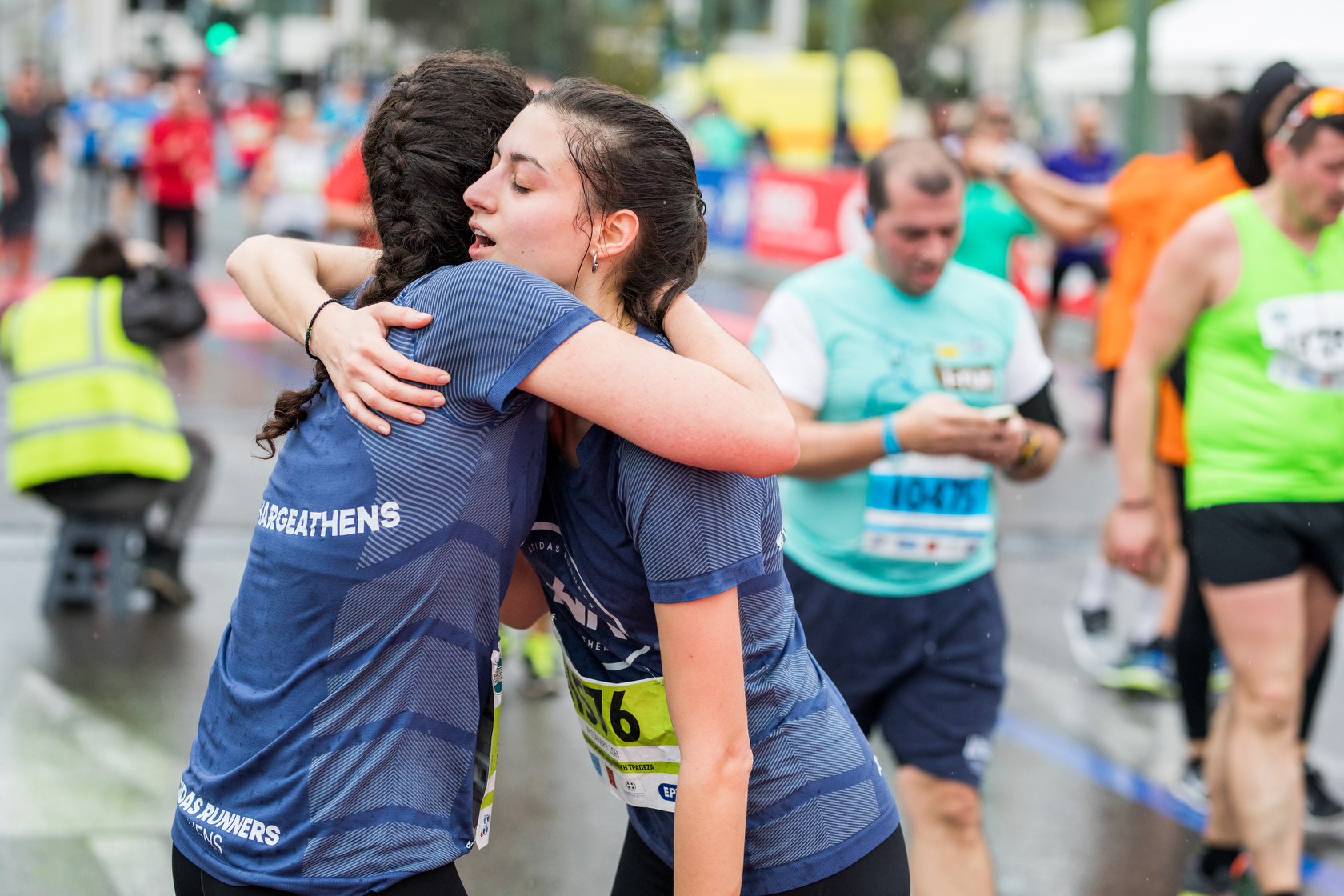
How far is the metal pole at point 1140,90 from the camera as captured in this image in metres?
12.3

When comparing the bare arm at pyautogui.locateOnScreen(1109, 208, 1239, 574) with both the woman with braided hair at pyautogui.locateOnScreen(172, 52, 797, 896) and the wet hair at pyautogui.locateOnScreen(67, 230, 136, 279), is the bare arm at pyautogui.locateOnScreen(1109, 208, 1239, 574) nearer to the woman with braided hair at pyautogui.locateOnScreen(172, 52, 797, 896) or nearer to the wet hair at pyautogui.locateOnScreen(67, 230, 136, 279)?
the woman with braided hair at pyautogui.locateOnScreen(172, 52, 797, 896)

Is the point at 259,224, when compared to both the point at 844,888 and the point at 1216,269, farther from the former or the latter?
the point at 844,888

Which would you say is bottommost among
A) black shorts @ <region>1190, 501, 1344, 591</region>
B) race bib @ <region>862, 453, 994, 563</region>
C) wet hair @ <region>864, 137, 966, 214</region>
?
black shorts @ <region>1190, 501, 1344, 591</region>

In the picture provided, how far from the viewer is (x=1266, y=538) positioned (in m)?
3.69

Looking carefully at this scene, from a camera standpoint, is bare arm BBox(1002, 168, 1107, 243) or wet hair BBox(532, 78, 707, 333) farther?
bare arm BBox(1002, 168, 1107, 243)

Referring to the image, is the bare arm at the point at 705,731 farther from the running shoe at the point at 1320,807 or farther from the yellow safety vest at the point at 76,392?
the yellow safety vest at the point at 76,392

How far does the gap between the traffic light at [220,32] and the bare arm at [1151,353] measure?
50.0 ft

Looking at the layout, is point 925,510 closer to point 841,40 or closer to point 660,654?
point 660,654

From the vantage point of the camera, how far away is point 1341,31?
731 inches

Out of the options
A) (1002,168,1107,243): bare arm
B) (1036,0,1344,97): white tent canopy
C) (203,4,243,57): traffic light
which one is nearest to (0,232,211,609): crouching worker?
(1002,168,1107,243): bare arm

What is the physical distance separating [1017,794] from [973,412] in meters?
2.14

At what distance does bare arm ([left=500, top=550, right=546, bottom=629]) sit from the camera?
2.22m

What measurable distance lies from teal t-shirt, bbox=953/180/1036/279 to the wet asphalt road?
4.93ft

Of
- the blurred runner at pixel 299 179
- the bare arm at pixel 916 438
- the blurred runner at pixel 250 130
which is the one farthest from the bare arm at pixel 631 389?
the blurred runner at pixel 250 130
